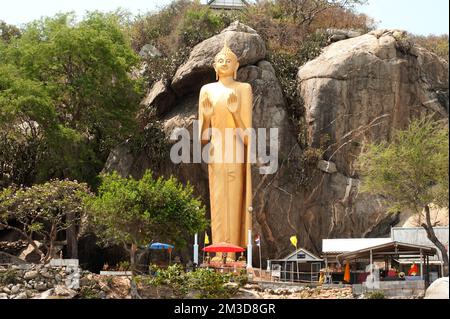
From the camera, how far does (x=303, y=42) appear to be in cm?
3984

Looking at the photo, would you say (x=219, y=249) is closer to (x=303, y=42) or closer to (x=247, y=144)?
(x=247, y=144)

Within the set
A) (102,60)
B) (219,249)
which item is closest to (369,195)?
(219,249)

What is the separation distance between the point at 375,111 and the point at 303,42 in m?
5.53

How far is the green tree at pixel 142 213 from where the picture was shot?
27.2 meters

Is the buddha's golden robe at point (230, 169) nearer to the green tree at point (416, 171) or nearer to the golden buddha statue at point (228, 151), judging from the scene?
the golden buddha statue at point (228, 151)

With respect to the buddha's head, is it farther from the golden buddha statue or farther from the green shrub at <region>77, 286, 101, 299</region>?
the green shrub at <region>77, 286, 101, 299</region>

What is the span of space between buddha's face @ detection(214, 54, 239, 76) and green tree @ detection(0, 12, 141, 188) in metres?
3.72

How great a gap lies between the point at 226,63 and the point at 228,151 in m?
3.11

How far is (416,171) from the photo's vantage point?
86.2ft

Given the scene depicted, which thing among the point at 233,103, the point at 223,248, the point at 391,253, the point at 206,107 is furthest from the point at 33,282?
the point at 391,253

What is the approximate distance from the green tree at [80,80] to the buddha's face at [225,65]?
12.2 ft

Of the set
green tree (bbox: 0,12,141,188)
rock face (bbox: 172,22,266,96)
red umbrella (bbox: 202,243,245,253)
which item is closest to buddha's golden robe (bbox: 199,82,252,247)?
red umbrella (bbox: 202,243,245,253)

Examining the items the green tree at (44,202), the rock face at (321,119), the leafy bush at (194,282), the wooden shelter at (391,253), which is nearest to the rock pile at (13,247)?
the green tree at (44,202)

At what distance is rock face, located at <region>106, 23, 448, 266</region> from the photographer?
3519 cm
